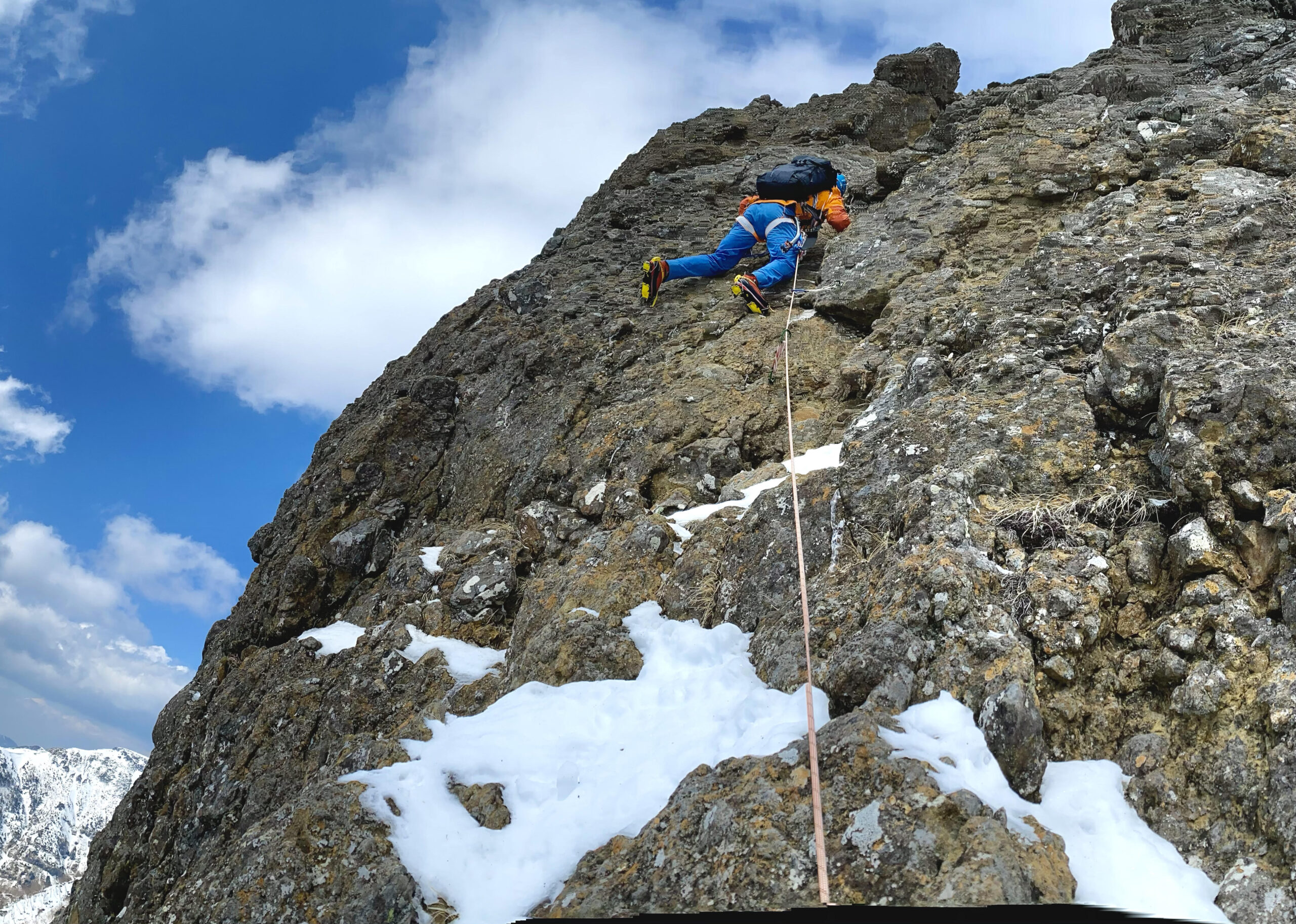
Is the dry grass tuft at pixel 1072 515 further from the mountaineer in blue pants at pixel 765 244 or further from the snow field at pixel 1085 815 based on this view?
the mountaineer in blue pants at pixel 765 244

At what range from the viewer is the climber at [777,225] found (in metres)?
11.9

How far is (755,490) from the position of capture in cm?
823

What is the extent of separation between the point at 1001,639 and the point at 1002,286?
205 inches

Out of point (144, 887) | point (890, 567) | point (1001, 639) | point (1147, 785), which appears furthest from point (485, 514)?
point (1147, 785)

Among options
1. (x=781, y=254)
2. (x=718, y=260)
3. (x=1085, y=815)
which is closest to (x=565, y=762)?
(x=1085, y=815)

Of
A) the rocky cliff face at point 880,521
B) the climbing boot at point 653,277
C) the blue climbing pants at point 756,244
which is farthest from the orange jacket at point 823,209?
the climbing boot at point 653,277

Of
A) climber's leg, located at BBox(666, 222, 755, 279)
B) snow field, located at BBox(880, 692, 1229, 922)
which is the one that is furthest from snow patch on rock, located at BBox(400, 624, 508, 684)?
climber's leg, located at BBox(666, 222, 755, 279)

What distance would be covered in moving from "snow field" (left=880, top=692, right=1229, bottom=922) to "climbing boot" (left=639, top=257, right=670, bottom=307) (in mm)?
8749

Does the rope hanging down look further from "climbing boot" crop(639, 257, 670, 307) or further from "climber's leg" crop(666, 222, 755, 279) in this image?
"climber's leg" crop(666, 222, 755, 279)

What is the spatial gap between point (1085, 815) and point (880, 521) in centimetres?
256

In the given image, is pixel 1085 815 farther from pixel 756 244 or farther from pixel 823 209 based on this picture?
pixel 756 244

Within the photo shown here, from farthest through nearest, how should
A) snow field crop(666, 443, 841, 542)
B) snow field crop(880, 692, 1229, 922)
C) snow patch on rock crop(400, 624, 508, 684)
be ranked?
1. snow field crop(666, 443, 841, 542)
2. snow patch on rock crop(400, 624, 508, 684)
3. snow field crop(880, 692, 1229, 922)

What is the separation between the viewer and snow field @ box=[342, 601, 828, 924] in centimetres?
479

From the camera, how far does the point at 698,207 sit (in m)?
15.0
